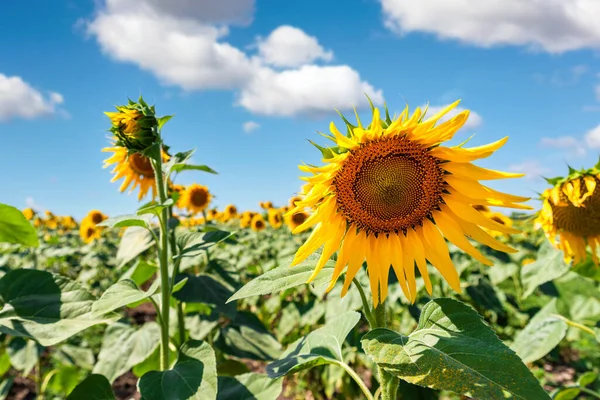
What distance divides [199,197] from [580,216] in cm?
426

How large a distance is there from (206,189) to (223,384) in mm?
4347

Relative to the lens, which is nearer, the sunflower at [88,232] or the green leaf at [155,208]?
the green leaf at [155,208]

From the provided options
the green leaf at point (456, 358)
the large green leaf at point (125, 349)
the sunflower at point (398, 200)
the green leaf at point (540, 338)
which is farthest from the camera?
the large green leaf at point (125, 349)

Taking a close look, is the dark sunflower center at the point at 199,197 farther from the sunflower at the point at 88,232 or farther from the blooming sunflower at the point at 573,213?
the blooming sunflower at the point at 573,213

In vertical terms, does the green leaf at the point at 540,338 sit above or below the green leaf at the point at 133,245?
below

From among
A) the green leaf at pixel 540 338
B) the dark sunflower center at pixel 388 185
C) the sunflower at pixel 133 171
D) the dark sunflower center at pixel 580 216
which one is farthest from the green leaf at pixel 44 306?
the dark sunflower center at pixel 580 216

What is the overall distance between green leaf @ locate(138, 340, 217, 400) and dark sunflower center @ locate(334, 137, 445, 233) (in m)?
0.75

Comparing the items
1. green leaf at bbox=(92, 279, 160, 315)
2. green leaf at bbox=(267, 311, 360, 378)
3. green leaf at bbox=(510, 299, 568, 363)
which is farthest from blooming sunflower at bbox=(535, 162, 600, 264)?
green leaf at bbox=(92, 279, 160, 315)

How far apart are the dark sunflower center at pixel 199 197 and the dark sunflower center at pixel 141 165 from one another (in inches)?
102

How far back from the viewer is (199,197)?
6.12 meters

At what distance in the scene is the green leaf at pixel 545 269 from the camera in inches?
111

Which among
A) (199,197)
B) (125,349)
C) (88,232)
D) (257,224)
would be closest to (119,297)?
(125,349)

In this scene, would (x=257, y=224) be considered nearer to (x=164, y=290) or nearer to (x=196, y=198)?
(x=196, y=198)

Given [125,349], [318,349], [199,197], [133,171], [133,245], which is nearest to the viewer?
[318,349]
